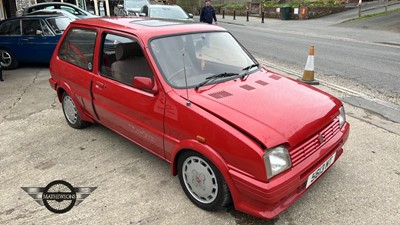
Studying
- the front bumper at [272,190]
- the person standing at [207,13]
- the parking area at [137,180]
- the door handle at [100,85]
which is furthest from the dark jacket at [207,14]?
the front bumper at [272,190]

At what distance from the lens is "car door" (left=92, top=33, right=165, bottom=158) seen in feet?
9.87

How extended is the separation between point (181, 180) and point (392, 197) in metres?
2.00

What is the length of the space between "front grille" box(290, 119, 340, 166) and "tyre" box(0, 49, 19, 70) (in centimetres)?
894

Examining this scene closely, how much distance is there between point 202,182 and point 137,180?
876 millimetres

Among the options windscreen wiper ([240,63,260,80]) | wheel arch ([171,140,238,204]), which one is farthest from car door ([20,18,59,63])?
wheel arch ([171,140,238,204])

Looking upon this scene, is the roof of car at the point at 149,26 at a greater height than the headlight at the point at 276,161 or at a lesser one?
greater

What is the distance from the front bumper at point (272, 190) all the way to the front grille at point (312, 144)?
4 cm

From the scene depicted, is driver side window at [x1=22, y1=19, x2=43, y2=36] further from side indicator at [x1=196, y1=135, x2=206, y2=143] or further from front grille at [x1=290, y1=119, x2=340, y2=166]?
front grille at [x1=290, y1=119, x2=340, y2=166]

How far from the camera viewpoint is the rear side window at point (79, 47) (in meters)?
3.79

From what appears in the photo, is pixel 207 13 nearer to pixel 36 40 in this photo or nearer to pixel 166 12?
pixel 166 12

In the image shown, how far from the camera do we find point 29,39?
847 centimetres

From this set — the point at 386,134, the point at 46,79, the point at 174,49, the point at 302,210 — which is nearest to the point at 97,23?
the point at 174,49

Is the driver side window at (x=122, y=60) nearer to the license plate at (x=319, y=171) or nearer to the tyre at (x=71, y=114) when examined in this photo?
the tyre at (x=71, y=114)

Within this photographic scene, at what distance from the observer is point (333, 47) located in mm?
12281
